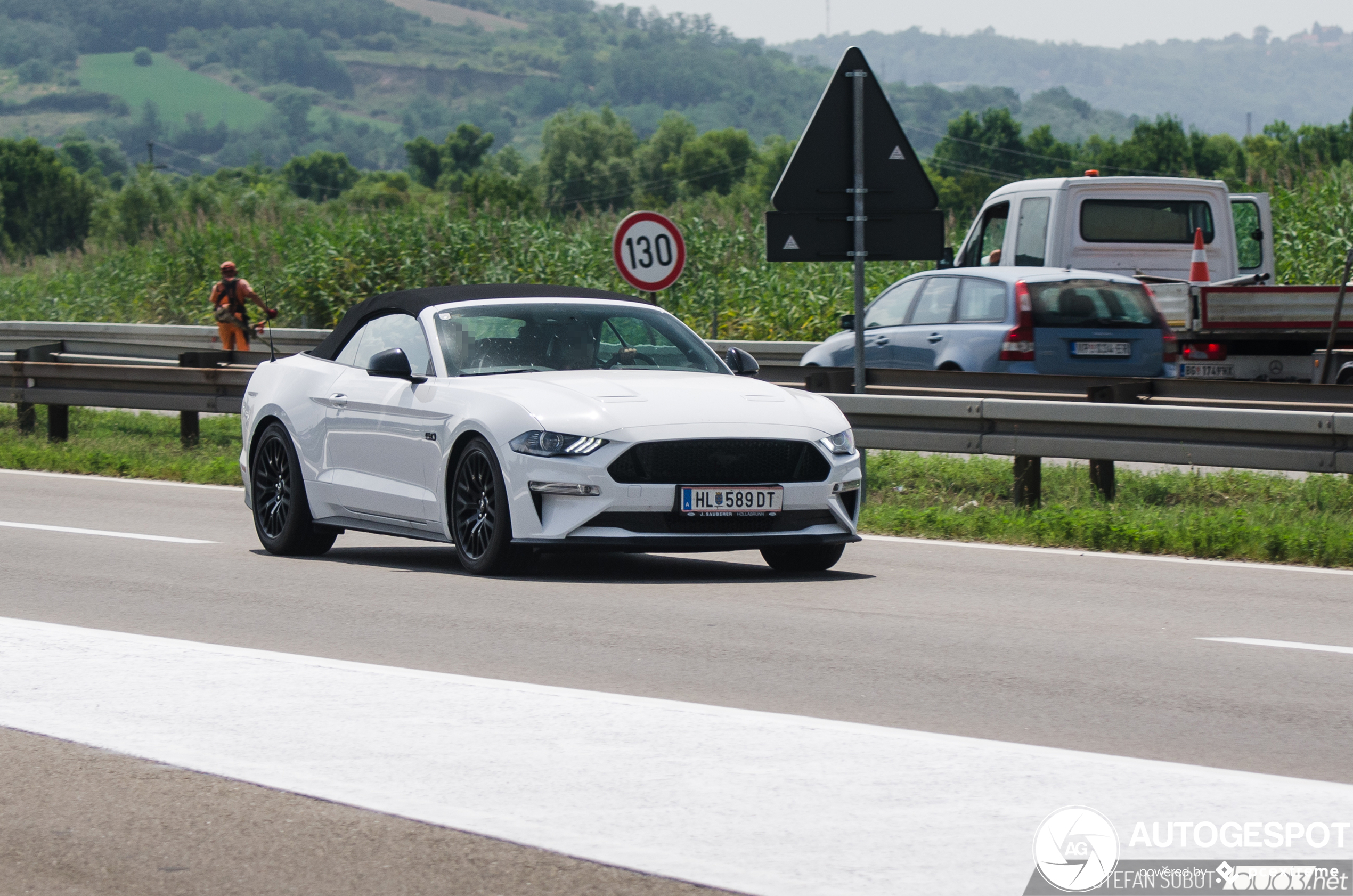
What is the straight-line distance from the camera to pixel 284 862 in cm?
450

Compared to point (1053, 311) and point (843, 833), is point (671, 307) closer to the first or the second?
point (1053, 311)

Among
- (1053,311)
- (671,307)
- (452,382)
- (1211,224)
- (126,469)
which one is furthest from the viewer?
(671,307)

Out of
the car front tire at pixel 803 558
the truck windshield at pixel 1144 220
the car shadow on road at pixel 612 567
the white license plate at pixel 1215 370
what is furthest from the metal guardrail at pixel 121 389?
the car front tire at pixel 803 558

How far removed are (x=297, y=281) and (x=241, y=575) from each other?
23.2 m

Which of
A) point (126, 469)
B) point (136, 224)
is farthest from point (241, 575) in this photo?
point (136, 224)

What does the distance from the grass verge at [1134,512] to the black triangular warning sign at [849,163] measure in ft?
6.99

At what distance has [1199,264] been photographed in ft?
63.1

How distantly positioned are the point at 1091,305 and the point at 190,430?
30.3 feet

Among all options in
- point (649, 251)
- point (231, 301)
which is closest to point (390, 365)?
point (649, 251)

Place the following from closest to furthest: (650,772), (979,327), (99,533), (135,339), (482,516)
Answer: (650,772) < (482,516) < (99,533) < (979,327) < (135,339)

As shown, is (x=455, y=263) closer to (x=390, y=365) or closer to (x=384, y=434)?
(x=384, y=434)

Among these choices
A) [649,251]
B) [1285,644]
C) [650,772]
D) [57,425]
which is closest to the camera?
[650,772]

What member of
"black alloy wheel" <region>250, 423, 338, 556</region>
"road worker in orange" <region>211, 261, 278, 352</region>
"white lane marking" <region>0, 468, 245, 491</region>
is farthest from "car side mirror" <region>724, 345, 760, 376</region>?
"road worker in orange" <region>211, 261, 278, 352</region>

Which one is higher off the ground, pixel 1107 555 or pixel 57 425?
pixel 1107 555
